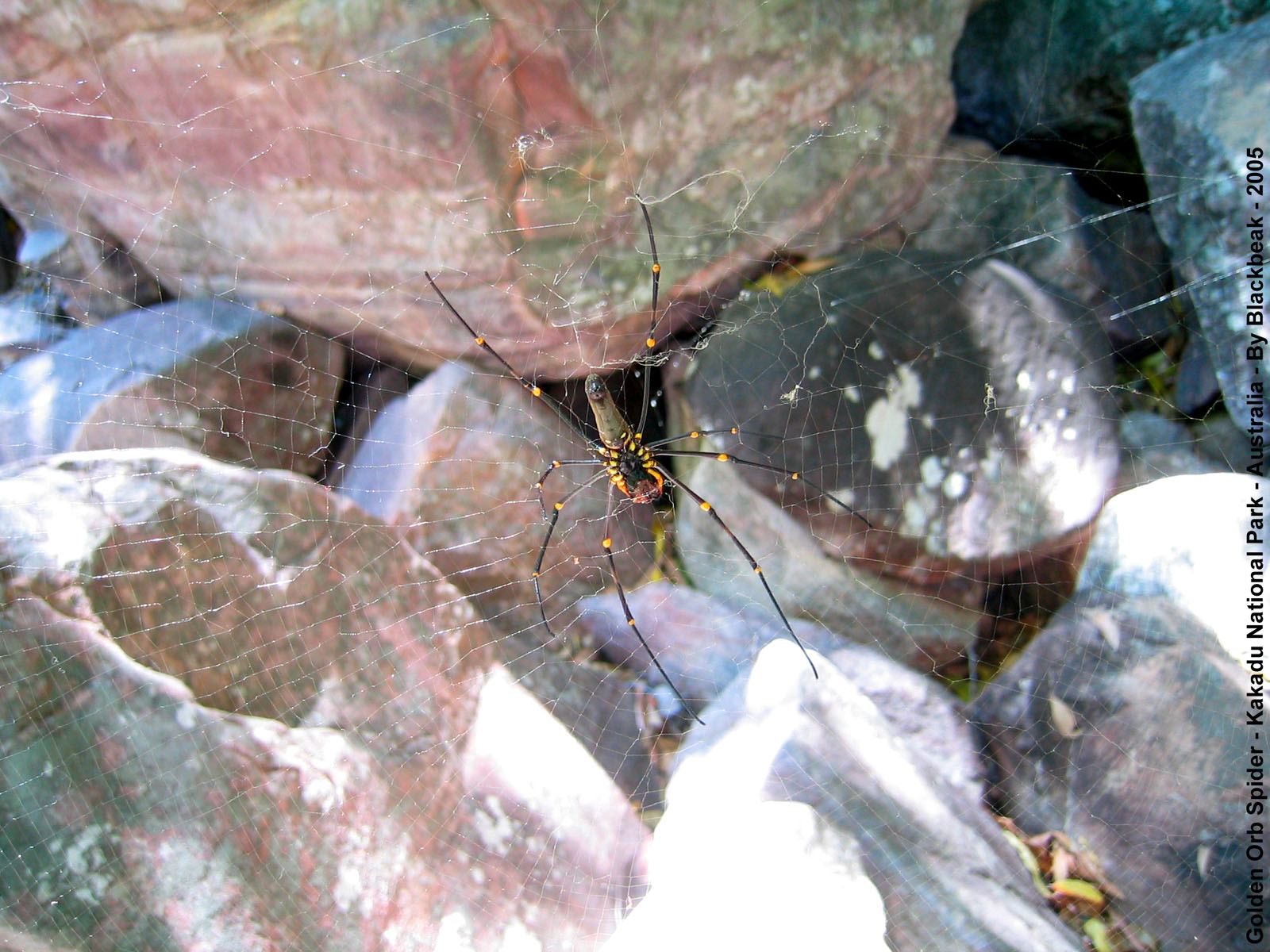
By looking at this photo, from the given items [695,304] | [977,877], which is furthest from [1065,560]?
[695,304]

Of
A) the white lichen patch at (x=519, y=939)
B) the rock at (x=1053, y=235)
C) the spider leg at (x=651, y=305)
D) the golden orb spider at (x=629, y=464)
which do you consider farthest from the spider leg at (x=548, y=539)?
the rock at (x=1053, y=235)

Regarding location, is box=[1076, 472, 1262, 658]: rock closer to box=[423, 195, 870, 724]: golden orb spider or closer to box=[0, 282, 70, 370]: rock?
box=[423, 195, 870, 724]: golden orb spider

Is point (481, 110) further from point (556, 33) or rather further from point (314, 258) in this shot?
point (314, 258)

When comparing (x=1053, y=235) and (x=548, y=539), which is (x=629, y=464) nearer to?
(x=548, y=539)

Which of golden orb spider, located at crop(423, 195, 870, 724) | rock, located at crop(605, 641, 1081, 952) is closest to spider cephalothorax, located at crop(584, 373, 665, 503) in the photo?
golden orb spider, located at crop(423, 195, 870, 724)

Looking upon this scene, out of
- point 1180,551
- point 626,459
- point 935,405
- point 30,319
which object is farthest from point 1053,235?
point 30,319
